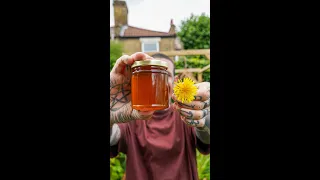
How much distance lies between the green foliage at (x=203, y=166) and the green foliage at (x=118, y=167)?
1.33ft

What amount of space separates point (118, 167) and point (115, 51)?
0.61m

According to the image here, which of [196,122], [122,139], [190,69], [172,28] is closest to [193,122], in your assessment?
[196,122]

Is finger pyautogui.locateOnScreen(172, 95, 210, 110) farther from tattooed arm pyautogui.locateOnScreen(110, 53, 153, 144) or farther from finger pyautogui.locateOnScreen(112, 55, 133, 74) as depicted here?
finger pyautogui.locateOnScreen(112, 55, 133, 74)

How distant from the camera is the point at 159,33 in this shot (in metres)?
1.22

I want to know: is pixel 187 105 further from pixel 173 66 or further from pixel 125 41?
pixel 125 41

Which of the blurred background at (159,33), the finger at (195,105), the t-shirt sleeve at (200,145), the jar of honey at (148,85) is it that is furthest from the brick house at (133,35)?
the t-shirt sleeve at (200,145)

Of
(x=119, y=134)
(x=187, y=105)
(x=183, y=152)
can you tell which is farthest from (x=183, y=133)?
(x=119, y=134)

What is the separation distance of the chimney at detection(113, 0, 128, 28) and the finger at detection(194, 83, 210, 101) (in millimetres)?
487

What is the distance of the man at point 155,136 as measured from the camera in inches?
43.0

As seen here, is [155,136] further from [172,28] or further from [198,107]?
[172,28]

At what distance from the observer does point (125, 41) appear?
1.13 m

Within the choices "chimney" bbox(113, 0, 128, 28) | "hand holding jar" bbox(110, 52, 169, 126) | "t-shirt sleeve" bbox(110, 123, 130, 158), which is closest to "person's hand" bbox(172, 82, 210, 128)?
"hand holding jar" bbox(110, 52, 169, 126)

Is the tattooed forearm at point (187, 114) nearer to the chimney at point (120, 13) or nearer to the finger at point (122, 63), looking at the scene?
the finger at point (122, 63)

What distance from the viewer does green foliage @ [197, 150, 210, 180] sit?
1.21 m
